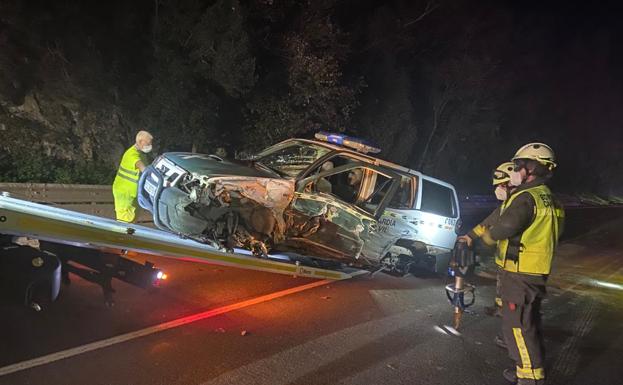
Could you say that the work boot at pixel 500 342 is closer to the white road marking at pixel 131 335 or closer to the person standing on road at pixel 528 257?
the person standing on road at pixel 528 257

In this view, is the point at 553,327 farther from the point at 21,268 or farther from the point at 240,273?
the point at 21,268

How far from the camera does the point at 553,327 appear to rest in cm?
586

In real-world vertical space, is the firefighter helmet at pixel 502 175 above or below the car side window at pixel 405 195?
above

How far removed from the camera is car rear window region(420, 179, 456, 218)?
7254mm

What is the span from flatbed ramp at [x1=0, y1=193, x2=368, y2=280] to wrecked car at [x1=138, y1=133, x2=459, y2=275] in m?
0.22

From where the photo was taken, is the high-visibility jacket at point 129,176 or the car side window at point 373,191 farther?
the car side window at point 373,191

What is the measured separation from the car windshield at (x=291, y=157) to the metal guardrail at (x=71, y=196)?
2.23m

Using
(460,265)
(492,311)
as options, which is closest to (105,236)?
(460,265)

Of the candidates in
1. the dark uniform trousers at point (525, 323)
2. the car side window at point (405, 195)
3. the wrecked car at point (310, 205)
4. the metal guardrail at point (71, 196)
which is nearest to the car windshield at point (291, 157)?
the wrecked car at point (310, 205)

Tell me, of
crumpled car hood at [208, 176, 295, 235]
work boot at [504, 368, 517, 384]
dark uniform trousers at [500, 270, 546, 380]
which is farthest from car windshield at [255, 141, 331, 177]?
work boot at [504, 368, 517, 384]

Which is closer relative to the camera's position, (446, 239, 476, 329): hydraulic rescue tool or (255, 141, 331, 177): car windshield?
(446, 239, 476, 329): hydraulic rescue tool

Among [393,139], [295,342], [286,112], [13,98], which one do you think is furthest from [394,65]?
[295,342]

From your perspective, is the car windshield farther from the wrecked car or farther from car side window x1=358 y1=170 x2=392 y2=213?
car side window x1=358 y1=170 x2=392 y2=213

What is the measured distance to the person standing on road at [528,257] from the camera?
3.83m
